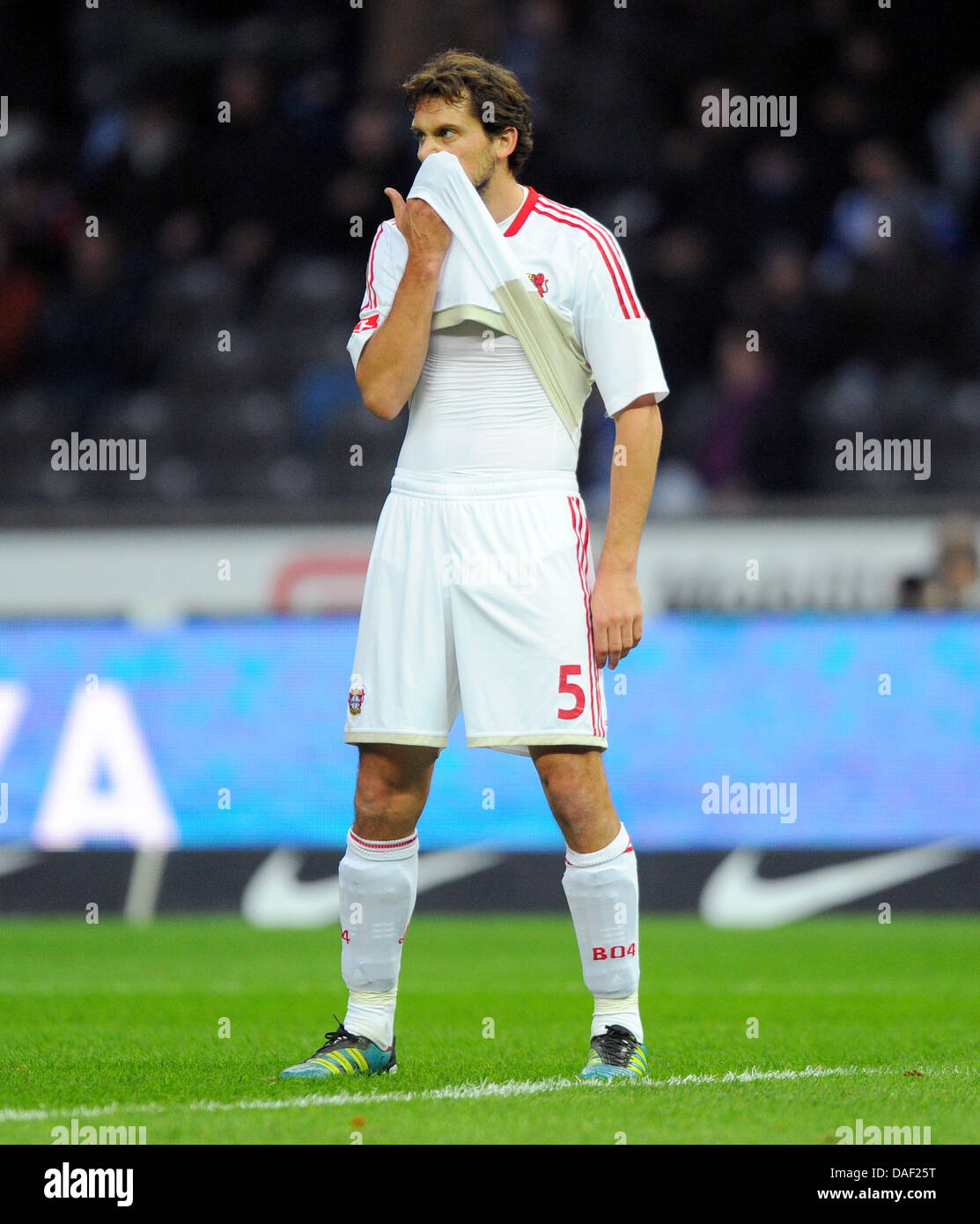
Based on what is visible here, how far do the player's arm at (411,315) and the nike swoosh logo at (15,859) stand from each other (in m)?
5.04

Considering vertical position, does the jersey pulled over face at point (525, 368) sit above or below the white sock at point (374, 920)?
above

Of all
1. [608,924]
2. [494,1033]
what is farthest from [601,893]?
[494,1033]

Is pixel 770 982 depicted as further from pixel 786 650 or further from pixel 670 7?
pixel 670 7

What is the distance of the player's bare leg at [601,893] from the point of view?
450cm

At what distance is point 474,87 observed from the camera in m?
4.60

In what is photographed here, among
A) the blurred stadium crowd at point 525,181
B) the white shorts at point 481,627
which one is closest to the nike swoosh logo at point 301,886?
the blurred stadium crowd at point 525,181

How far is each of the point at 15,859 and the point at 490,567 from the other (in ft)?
16.8

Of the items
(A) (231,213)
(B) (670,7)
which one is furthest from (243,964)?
(B) (670,7)

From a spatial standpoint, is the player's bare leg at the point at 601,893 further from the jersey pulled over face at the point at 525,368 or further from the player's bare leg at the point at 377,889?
the jersey pulled over face at the point at 525,368

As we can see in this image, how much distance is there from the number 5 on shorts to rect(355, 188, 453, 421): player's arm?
730mm

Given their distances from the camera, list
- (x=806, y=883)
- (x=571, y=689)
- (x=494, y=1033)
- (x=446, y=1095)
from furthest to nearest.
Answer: (x=806, y=883)
(x=494, y=1033)
(x=571, y=689)
(x=446, y=1095)

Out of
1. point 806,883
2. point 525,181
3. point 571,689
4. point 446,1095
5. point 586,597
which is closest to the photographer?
point 446,1095

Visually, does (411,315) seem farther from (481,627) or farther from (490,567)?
(481,627)

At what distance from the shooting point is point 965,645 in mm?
9070
